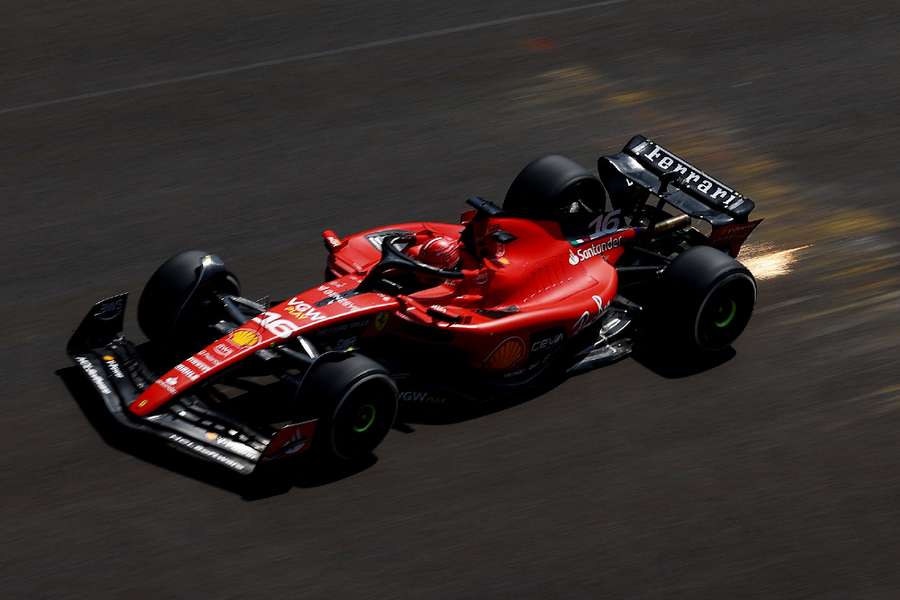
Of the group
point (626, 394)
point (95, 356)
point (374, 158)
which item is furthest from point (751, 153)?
point (95, 356)

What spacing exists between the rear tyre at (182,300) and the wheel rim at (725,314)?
13.5 ft

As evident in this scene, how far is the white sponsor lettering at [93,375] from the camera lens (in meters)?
11.5

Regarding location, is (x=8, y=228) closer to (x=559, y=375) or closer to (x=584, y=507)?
(x=559, y=375)

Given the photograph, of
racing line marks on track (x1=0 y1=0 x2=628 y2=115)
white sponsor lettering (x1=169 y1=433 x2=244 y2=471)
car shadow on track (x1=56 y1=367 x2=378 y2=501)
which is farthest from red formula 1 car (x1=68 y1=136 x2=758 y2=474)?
racing line marks on track (x1=0 y1=0 x2=628 y2=115)

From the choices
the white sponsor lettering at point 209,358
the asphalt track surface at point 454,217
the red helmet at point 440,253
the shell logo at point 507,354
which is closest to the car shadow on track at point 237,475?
the asphalt track surface at point 454,217

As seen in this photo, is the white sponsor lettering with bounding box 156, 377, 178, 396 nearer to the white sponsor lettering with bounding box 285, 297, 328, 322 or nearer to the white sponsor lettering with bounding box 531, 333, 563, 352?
the white sponsor lettering with bounding box 285, 297, 328, 322

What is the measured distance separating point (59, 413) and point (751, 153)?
832 cm

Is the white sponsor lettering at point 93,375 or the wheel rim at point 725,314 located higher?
the wheel rim at point 725,314

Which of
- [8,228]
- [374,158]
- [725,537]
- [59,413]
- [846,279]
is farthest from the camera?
[374,158]

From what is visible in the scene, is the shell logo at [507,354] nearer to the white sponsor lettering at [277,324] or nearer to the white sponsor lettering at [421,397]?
the white sponsor lettering at [421,397]

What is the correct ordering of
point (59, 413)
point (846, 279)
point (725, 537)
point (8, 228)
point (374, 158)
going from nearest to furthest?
1. point (725, 537)
2. point (59, 413)
3. point (846, 279)
4. point (8, 228)
5. point (374, 158)

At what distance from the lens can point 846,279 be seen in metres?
13.9

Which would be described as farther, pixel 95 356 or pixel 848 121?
pixel 848 121

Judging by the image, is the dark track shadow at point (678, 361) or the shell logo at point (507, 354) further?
the dark track shadow at point (678, 361)
